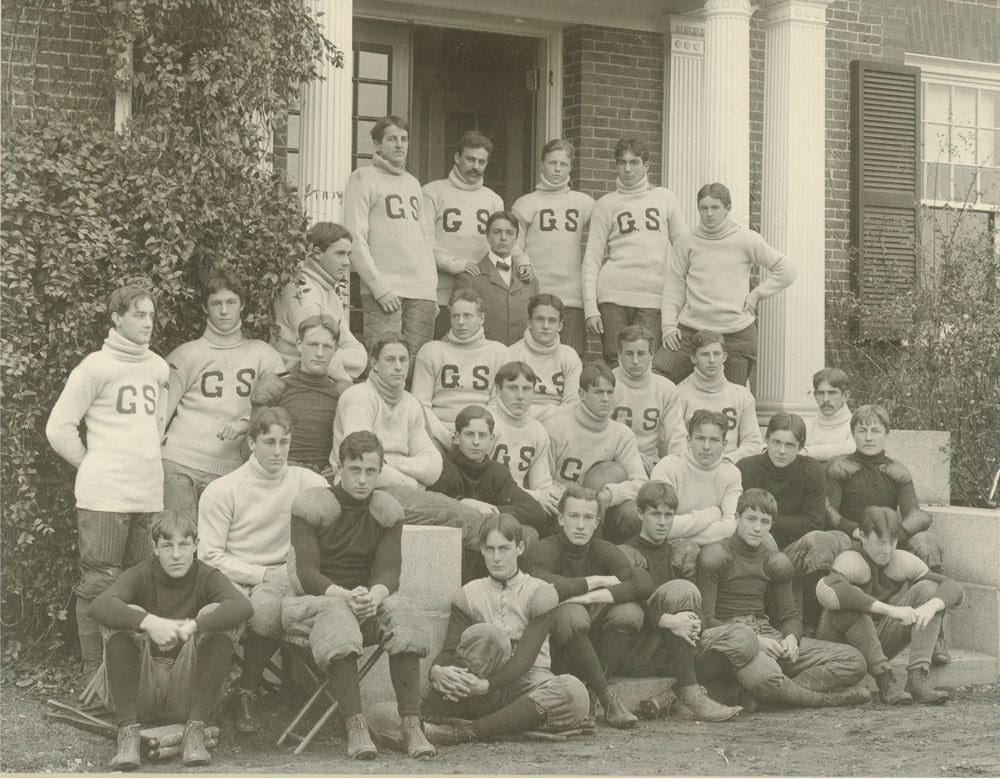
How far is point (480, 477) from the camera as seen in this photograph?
7.23 m

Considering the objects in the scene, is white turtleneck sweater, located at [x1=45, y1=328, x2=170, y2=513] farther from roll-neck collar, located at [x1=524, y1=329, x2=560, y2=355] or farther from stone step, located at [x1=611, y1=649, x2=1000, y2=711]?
stone step, located at [x1=611, y1=649, x2=1000, y2=711]

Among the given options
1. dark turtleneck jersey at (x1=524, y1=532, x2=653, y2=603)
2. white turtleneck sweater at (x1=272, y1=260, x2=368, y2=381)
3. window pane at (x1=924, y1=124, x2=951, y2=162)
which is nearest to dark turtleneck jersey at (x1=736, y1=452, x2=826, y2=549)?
dark turtleneck jersey at (x1=524, y1=532, x2=653, y2=603)

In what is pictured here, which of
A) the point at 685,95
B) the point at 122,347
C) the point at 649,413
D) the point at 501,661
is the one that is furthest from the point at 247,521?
the point at 685,95

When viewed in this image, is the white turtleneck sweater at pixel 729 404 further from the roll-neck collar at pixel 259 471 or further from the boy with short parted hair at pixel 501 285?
the roll-neck collar at pixel 259 471

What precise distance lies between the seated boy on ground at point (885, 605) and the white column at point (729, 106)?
3.09m

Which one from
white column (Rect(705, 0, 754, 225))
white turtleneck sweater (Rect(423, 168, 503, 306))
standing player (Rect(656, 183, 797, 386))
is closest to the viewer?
white turtleneck sweater (Rect(423, 168, 503, 306))

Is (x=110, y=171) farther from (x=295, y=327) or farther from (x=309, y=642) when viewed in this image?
(x=309, y=642)

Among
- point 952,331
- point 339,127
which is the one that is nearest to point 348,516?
point 339,127

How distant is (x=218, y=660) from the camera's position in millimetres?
5883

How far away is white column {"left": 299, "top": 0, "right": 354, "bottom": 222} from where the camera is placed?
28.2 feet

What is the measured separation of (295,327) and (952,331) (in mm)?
4522

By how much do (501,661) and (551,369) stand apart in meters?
2.37

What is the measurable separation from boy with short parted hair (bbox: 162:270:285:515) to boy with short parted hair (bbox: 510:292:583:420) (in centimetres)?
146

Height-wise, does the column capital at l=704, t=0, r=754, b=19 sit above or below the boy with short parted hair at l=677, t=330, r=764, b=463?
above
